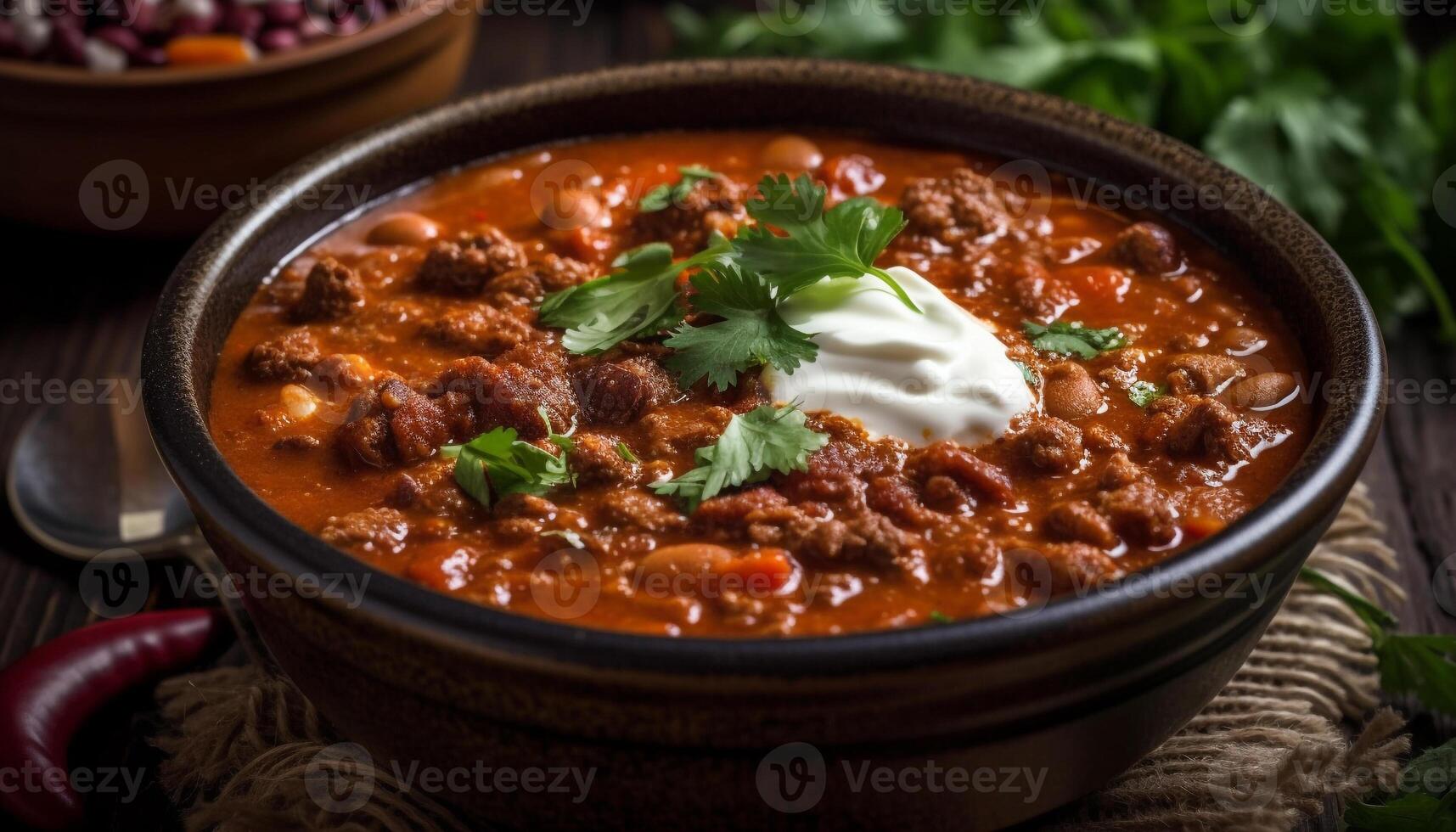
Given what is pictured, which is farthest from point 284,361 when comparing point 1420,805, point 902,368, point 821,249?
point 1420,805

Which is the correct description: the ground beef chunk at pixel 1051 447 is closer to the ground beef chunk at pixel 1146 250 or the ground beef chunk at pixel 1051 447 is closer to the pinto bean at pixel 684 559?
the pinto bean at pixel 684 559

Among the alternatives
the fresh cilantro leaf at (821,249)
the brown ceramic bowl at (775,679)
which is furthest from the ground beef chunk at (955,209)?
the brown ceramic bowl at (775,679)

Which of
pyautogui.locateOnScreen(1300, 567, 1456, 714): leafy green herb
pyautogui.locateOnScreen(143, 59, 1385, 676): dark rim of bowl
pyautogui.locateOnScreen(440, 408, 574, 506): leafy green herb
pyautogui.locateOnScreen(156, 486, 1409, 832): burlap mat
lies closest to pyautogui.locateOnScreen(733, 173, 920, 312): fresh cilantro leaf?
pyautogui.locateOnScreen(440, 408, 574, 506): leafy green herb

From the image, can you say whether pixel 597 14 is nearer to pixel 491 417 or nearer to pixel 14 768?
pixel 491 417

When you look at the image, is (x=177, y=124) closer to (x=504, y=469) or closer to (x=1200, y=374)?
(x=504, y=469)

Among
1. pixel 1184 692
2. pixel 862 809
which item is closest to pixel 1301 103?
pixel 1184 692

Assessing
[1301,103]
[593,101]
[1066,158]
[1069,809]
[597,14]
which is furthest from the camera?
[597,14]

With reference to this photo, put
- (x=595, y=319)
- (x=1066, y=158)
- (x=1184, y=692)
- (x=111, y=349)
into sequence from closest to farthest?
(x=1184, y=692), (x=595, y=319), (x=1066, y=158), (x=111, y=349)

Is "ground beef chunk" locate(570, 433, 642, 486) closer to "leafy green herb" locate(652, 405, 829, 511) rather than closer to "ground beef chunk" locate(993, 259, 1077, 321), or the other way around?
"leafy green herb" locate(652, 405, 829, 511)
